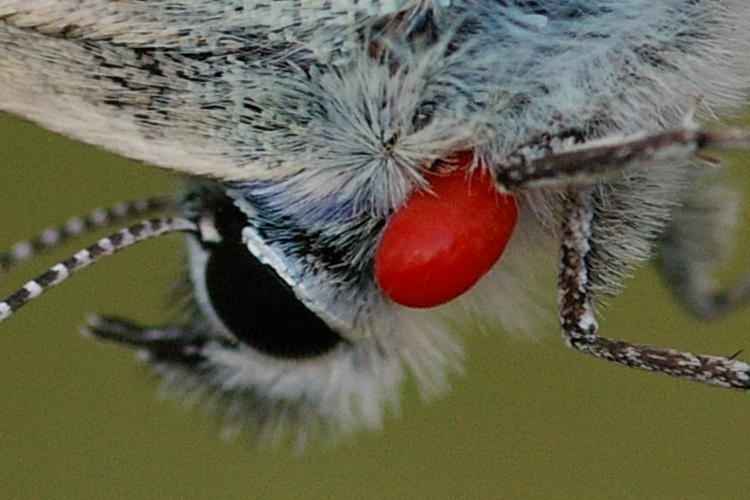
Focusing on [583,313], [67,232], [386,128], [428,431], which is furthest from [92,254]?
[428,431]

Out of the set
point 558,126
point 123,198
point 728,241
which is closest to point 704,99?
point 558,126

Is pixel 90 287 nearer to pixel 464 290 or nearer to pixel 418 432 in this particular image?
pixel 418 432

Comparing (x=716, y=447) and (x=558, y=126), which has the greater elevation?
(x=558, y=126)

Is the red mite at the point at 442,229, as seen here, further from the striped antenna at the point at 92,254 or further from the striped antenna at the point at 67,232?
the striped antenna at the point at 67,232

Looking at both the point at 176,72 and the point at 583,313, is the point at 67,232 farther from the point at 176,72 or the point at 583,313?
the point at 583,313

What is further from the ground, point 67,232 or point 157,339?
point 67,232

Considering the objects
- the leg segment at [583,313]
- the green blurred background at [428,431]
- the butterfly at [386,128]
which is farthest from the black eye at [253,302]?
the green blurred background at [428,431]
